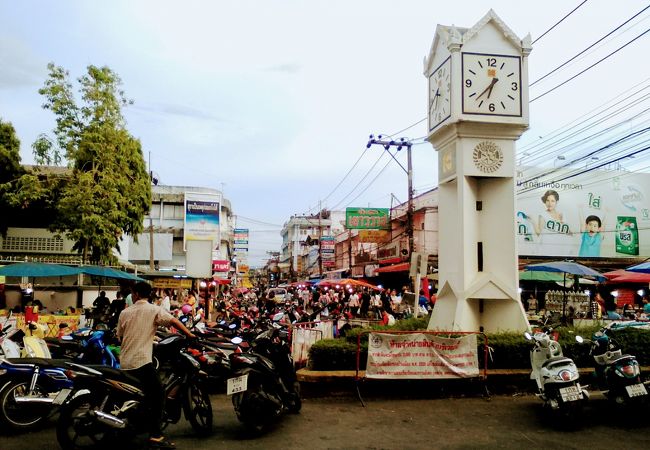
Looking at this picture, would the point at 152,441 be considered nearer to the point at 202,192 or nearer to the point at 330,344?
the point at 330,344

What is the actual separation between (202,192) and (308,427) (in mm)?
56525

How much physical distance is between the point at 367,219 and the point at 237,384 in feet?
93.6

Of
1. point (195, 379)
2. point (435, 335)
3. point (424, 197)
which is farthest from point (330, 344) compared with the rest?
point (424, 197)

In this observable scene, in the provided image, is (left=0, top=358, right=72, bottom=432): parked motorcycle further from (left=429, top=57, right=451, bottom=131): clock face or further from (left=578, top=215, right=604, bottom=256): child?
(left=578, top=215, right=604, bottom=256): child

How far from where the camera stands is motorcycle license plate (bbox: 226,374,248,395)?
612 cm

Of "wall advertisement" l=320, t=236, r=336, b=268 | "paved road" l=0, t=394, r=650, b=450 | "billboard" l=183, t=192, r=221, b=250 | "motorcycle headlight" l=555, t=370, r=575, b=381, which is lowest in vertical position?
"paved road" l=0, t=394, r=650, b=450

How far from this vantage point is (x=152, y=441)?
219 inches

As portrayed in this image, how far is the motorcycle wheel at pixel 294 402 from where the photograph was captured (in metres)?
7.17

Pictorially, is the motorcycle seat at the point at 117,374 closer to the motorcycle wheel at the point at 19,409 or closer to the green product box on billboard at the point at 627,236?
the motorcycle wheel at the point at 19,409

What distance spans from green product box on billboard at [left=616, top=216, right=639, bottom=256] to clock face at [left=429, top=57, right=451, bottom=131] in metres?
33.3

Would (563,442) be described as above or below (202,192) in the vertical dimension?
below

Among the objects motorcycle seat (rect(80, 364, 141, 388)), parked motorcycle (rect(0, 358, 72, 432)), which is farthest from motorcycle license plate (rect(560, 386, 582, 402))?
parked motorcycle (rect(0, 358, 72, 432))

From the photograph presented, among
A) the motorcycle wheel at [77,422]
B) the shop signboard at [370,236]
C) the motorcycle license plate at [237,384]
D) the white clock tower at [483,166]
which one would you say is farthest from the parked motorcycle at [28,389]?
the shop signboard at [370,236]

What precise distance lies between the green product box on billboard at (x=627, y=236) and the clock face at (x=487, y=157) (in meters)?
33.3
